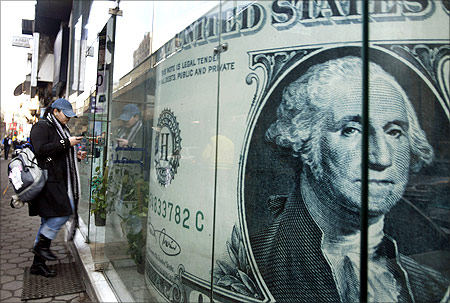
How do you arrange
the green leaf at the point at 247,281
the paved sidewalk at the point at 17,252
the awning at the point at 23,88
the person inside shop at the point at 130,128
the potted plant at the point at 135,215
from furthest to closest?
the awning at the point at 23,88 → the paved sidewalk at the point at 17,252 → the person inside shop at the point at 130,128 → the potted plant at the point at 135,215 → the green leaf at the point at 247,281

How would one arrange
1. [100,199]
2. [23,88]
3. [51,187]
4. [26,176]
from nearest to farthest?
[26,176] < [51,187] < [100,199] < [23,88]

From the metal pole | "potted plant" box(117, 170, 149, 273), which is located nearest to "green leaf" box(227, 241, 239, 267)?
the metal pole

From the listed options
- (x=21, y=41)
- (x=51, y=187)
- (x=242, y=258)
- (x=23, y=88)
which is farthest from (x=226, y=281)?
(x=23, y=88)

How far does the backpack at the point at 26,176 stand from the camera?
11.2 feet

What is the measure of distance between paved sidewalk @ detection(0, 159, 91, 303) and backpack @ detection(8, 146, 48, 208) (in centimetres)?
83

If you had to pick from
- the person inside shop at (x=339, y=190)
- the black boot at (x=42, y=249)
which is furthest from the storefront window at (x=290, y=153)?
the black boot at (x=42, y=249)

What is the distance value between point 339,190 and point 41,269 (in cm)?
335

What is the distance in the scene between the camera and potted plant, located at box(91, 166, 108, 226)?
3671 millimetres

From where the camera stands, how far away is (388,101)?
4.66 feet

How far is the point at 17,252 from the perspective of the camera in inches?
175

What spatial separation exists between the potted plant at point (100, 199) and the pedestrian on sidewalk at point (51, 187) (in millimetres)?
256

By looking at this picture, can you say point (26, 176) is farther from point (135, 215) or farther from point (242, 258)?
point (242, 258)

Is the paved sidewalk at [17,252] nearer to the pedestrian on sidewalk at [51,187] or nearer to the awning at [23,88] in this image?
the pedestrian on sidewalk at [51,187]

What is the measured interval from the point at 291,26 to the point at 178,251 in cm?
154
